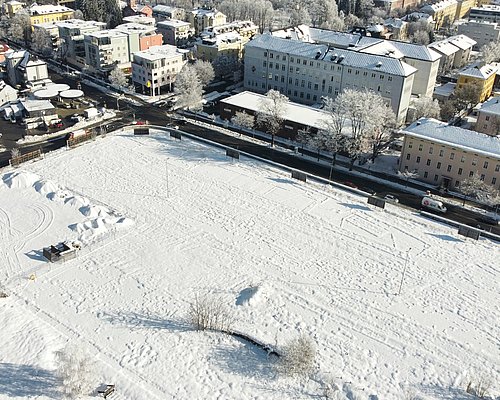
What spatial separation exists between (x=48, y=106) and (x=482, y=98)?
2742 inches

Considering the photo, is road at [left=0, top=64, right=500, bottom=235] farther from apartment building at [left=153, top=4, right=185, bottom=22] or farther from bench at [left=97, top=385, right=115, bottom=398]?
apartment building at [left=153, top=4, right=185, bottom=22]

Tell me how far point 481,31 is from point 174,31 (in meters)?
73.9

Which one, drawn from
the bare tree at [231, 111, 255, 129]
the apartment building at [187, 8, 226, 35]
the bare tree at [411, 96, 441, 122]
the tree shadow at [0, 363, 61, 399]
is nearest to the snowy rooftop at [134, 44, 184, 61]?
the bare tree at [231, 111, 255, 129]

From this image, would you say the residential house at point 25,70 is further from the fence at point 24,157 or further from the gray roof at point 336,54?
the gray roof at point 336,54

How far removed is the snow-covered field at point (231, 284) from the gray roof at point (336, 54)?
27.8 m

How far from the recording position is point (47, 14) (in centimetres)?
12056

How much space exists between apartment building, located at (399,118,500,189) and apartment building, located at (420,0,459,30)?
3837 inches

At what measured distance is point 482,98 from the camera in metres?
85.3

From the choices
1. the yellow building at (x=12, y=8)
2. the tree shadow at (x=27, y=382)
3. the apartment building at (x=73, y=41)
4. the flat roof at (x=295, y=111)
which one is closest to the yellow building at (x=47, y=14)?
the yellow building at (x=12, y=8)

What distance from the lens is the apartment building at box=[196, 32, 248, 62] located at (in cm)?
9562

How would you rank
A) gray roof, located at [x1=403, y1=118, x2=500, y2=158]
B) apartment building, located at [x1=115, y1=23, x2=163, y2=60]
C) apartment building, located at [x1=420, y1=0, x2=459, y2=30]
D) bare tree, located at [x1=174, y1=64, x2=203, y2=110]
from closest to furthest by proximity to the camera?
gray roof, located at [x1=403, y1=118, x2=500, y2=158] → bare tree, located at [x1=174, y1=64, x2=203, y2=110] → apartment building, located at [x1=115, y1=23, x2=163, y2=60] → apartment building, located at [x1=420, y1=0, x2=459, y2=30]

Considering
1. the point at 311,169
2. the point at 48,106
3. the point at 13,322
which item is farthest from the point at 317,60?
the point at 13,322

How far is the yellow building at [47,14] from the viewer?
11887cm

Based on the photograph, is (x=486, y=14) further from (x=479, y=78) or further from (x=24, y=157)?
(x=24, y=157)
